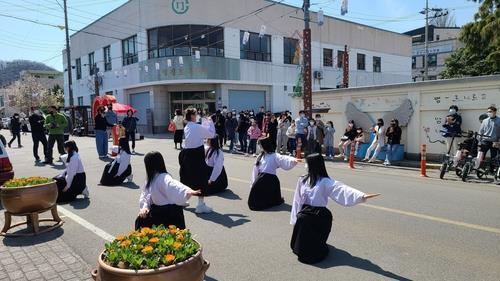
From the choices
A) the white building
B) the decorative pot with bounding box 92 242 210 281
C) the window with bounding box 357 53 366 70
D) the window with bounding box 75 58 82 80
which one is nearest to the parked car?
the decorative pot with bounding box 92 242 210 281

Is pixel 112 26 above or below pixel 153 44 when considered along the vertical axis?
above

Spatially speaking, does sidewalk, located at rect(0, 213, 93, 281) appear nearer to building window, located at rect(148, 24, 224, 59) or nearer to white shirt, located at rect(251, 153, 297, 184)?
white shirt, located at rect(251, 153, 297, 184)

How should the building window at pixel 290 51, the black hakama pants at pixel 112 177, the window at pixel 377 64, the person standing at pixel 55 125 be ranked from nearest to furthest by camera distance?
the black hakama pants at pixel 112 177 → the person standing at pixel 55 125 → the building window at pixel 290 51 → the window at pixel 377 64

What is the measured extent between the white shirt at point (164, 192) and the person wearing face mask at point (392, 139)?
10893 mm

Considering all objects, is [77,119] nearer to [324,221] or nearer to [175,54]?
[175,54]

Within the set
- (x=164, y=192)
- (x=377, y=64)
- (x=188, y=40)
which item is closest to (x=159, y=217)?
(x=164, y=192)

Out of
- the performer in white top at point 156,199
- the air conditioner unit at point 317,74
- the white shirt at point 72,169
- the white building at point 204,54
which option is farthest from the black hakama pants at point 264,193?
the air conditioner unit at point 317,74

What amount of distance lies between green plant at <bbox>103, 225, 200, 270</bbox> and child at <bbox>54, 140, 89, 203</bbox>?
5745 millimetres

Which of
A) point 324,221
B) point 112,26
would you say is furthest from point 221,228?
point 112,26

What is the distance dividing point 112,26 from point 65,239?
34094 millimetres

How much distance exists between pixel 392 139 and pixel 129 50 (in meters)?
26.5

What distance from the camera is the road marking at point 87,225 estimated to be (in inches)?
244

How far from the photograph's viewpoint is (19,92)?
72188mm

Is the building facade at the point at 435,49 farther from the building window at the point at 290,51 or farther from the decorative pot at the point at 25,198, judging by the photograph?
the decorative pot at the point at 25,198
